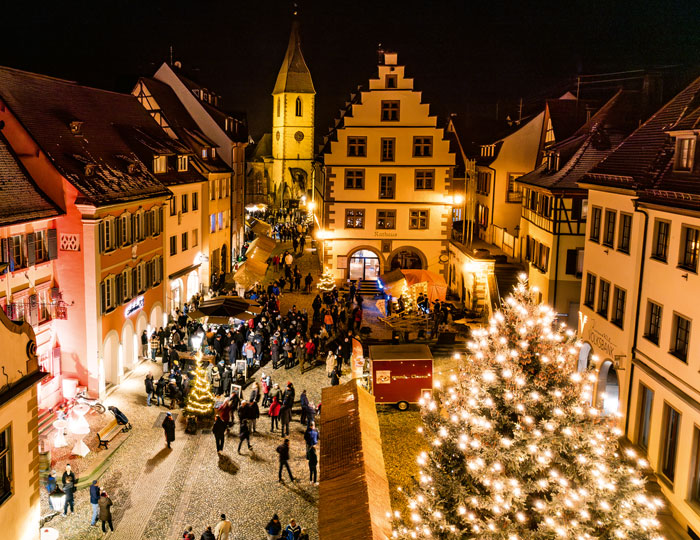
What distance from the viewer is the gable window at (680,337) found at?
55.9 ft

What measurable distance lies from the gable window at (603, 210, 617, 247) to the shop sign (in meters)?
18.8

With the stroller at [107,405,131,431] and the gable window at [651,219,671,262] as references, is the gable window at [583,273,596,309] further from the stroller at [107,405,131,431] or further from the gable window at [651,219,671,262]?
the stroller at [107,405,131,431]

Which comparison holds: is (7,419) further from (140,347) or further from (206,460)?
(140,347)

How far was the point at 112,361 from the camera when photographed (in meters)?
26.1

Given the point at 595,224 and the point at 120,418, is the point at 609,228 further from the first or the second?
the point at 120,418

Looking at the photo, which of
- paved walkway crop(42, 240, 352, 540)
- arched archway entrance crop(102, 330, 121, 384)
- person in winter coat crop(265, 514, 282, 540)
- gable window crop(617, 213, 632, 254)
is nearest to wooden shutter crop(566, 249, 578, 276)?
gable window crop(617, 213, 632, 254)

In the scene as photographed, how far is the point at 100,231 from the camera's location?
966 inches

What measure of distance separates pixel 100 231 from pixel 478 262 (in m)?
20.6

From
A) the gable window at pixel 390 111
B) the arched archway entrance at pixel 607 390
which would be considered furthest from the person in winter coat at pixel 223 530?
the gable window at pixel 390 111

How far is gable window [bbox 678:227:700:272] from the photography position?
1665 centimetres

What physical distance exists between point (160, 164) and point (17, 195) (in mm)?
12346

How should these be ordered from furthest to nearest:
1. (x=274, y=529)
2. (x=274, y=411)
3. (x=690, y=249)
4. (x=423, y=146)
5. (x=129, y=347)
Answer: (x=423, y=146) → (x=129, y=347) → (x=274, y=411) → (x=690, y=249) → (x=274, y=529)

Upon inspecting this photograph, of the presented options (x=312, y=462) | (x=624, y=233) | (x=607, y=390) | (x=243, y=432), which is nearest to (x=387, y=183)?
(x=607, y=390)

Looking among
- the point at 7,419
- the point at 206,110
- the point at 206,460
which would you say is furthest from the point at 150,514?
the point at 206,110
